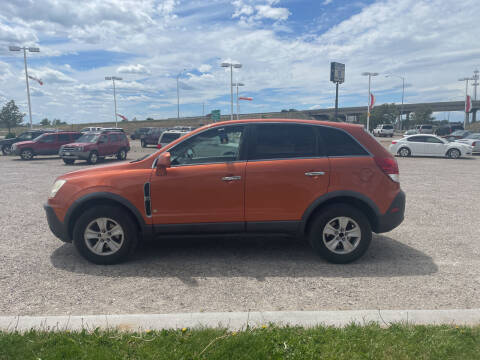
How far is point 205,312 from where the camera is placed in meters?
3.33

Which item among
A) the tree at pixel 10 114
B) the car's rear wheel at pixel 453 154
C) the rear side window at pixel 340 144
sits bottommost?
the car's rear wheel at pixel 453 154

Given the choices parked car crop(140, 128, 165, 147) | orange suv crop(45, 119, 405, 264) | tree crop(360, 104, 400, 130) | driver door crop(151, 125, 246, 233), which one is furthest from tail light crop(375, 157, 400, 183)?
tree crop(360, 104, 400, 130)

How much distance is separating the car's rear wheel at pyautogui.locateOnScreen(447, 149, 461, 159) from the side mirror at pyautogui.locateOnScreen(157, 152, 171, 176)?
72.3ft

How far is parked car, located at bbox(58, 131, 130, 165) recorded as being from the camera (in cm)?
1888

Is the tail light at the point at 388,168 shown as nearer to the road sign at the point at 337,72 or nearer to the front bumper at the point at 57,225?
the front bumper at the point at 57,225

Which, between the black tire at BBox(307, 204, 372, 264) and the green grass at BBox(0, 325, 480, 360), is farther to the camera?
the black tire at BBox(307, 204, 372, 264)

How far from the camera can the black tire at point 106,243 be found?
14.4ft

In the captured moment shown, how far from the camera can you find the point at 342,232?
14.7ft

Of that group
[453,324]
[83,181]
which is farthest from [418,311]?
[83,181]

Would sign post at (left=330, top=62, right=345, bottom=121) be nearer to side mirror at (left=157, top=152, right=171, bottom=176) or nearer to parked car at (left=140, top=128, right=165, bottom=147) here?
parked car at (left=140, top=128, right=165, bottom=147)

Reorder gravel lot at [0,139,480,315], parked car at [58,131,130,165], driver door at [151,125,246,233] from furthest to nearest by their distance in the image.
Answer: parked car at [58,131,130,165] → driver door at [151,125,246,233] → gravel lot at [0,139,480,315]

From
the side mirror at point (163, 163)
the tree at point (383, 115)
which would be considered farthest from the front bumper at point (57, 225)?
the tree at point (383, 115)

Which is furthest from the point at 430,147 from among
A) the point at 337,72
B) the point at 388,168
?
the point at 388,168

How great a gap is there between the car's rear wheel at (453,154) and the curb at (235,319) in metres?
21.3
